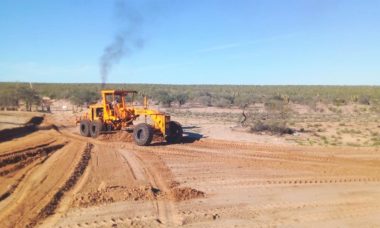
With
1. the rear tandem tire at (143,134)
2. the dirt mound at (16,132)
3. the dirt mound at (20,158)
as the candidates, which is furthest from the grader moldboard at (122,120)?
the dirt mound at (20,158)

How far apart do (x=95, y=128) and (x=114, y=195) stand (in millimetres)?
12366

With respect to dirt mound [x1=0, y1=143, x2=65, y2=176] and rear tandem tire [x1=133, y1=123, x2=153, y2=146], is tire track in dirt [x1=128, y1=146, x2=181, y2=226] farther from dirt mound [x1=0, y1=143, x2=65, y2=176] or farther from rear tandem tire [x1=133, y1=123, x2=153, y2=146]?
dirt mound [x1=0, y1=143, x2=65, y2=176]

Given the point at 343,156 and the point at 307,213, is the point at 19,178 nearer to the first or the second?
the point at 307,213

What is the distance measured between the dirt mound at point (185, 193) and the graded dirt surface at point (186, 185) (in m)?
0.03

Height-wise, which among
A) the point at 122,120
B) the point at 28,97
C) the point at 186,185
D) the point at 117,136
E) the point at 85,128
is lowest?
the point at 186,185

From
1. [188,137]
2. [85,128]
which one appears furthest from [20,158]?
Answer: [188,137]

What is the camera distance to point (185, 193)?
1249cm

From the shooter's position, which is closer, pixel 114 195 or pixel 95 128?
pixel 114 195

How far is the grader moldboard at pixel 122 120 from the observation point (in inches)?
865

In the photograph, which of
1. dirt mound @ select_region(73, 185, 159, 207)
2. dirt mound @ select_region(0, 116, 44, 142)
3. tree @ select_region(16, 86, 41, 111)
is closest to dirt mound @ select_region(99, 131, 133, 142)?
dirt mound @ select_region(0, 116, 44, 142)

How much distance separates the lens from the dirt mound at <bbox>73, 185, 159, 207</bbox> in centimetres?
1146

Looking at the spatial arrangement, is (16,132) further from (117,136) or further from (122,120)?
(122,120)

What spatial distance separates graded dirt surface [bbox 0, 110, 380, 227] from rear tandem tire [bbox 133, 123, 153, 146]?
1.04 ft

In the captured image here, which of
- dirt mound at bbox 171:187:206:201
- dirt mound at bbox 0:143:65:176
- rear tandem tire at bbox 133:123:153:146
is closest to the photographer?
dirt mound at bbox 171:187:206:201
